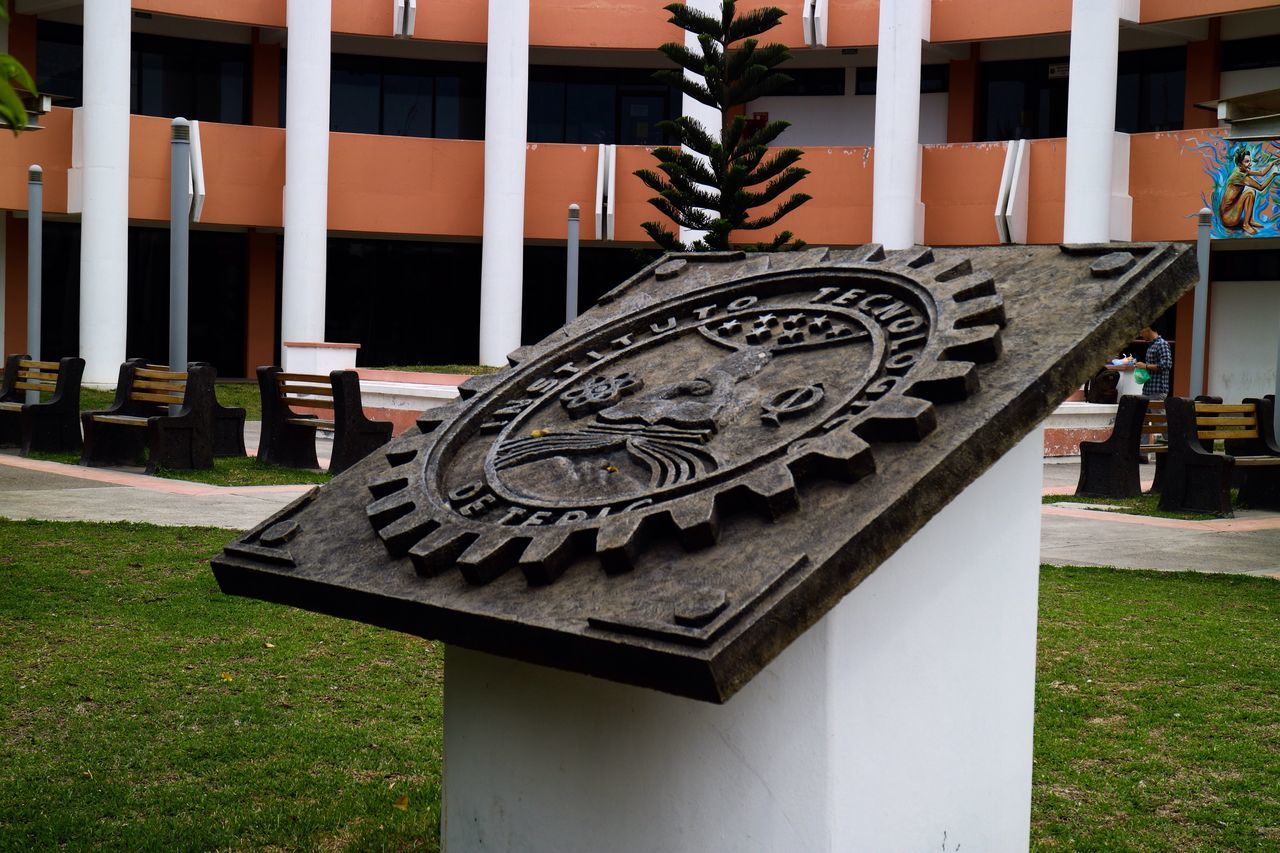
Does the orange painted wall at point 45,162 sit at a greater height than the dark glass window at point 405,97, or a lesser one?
lesser

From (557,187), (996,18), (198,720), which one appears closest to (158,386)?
(198,720)

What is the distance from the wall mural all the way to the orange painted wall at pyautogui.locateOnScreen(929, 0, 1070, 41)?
2839 millimetres

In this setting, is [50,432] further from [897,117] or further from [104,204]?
[897,117]

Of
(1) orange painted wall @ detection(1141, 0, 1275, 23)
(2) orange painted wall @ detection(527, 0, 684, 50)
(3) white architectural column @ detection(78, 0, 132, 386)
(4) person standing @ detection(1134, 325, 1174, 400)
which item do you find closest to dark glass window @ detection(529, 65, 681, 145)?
(2) orange painted wall @ detection(527, 0, 684, 50)

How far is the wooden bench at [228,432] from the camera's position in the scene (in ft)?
45.1

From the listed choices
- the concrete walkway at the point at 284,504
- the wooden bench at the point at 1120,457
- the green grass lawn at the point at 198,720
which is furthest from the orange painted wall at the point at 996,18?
the green grass lawn at the point at 198,720

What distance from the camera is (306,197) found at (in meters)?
22.3

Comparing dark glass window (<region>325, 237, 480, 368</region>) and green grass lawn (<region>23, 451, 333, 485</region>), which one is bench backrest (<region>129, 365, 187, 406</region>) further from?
dark glass window (<region>325, 237, 480, 368</region>)

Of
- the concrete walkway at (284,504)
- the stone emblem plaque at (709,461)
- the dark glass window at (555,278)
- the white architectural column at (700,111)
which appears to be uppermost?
the white architectural column at (700,111)

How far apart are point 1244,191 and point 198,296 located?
1676cm

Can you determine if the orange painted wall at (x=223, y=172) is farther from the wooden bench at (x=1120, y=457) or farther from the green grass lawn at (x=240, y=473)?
the wooden bench at (x=1120, y=457)

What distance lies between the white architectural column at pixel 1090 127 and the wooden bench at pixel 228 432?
1258 cm

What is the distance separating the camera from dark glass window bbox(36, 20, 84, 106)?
961 inches

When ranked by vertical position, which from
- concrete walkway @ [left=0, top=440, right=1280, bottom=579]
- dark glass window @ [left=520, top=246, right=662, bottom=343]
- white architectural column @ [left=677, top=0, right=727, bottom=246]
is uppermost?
white architectural column @ [left=677, top=0, right=727, bottom=246]
